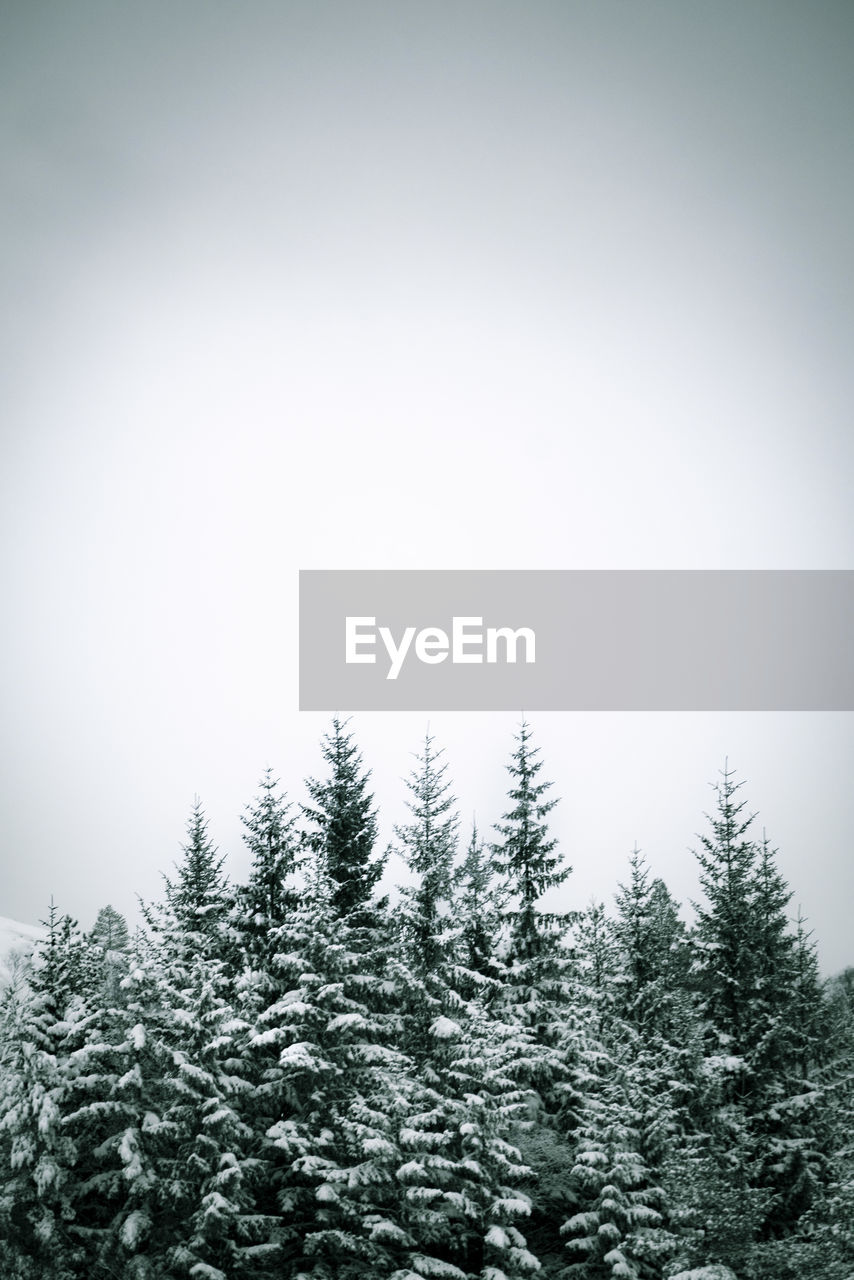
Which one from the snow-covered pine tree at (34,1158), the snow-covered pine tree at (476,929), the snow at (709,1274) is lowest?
the snow at (709,1274)

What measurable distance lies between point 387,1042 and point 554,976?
5.75 meters

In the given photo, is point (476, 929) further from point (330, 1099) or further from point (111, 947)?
point (111, 947)

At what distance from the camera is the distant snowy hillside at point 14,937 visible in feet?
431

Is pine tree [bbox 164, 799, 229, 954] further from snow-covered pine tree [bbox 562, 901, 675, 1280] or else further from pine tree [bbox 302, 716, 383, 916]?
snow-covered pine tree [bbox 562, 901, 675, 1280]

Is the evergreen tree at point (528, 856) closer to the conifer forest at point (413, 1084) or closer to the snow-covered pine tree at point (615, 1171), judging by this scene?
the conifer forest at point (413, 1084)

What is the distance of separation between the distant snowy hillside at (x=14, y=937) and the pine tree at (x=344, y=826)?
118057 millimetres

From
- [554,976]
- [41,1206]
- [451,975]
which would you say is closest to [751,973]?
[554,976]

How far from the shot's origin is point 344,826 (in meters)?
28.4

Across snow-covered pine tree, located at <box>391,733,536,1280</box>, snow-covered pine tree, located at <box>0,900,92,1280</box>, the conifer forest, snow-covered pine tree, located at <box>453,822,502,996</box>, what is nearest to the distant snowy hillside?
snow-covered pine tree, located at <box>0,900,92,1280</box>

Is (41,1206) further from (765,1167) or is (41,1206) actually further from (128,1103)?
(765,1167)

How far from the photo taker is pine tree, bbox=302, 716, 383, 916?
2792 cm

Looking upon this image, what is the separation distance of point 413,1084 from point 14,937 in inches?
6017

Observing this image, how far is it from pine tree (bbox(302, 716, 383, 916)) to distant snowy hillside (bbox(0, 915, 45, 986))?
11806 centimetres

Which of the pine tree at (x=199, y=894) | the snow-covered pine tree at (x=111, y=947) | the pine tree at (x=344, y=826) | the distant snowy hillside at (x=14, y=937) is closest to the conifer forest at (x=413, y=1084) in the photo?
the pine tree at (x=344, y=826)
